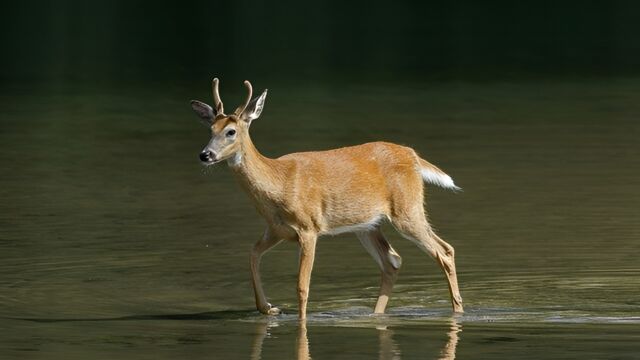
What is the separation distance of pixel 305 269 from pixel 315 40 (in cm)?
2087

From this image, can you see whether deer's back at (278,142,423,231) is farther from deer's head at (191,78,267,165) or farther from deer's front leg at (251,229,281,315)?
deer's head at (191,78,267,165)

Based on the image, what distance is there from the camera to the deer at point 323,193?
39.2ft

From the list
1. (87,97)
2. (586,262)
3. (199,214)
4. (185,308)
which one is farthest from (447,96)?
(185,308)

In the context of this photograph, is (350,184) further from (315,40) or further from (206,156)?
(315,40)

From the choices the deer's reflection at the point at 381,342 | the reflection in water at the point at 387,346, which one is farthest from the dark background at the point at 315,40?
the reflection in water at the point at 387,346

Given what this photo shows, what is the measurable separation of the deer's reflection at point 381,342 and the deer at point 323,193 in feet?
1.33

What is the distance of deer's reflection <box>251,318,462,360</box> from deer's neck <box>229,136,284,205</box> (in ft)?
2.76

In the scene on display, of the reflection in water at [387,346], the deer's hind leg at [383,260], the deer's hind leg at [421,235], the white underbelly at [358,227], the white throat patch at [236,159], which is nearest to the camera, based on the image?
the reflection in water at [387,346]

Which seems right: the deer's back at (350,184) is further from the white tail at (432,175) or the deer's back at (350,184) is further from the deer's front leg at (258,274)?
the deer's front leg at (258,274)

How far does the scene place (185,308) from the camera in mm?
12211

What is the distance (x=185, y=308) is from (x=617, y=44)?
19.4 metres

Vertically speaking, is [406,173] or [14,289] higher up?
[406,173]

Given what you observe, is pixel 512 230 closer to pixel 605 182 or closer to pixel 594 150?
pixel 605 182

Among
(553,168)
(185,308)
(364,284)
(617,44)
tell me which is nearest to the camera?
(185,308)
